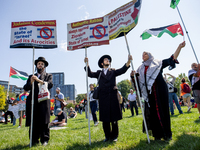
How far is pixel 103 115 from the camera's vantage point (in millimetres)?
3844

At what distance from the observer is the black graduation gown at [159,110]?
11.0 ft

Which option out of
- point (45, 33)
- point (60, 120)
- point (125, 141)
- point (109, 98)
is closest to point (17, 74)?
point (60, 120)

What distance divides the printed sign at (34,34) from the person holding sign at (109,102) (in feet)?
6.95

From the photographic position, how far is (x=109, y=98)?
3893 millimetres

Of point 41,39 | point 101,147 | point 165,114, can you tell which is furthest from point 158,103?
point 41,39

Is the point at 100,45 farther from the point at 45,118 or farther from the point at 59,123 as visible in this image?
the point at 59,123

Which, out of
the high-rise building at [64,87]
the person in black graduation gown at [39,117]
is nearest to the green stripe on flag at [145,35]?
Answer: the person in black graduation gown at [39,117]

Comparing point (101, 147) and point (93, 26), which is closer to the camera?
point (101, 147)

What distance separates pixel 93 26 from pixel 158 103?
2936 mm

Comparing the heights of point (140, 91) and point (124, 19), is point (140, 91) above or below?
below

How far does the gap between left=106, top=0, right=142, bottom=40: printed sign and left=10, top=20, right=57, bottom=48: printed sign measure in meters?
1.96

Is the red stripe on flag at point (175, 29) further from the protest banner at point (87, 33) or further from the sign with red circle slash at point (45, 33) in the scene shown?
the sign with red circle slash at point (45, 33)

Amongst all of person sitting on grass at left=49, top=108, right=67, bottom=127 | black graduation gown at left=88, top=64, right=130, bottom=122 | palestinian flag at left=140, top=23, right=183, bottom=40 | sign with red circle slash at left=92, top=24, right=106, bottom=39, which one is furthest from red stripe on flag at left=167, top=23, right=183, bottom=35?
person sitting on grass at left=49, top=108, right=67, bottom=127

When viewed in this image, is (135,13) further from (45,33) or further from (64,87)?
(64,87)
